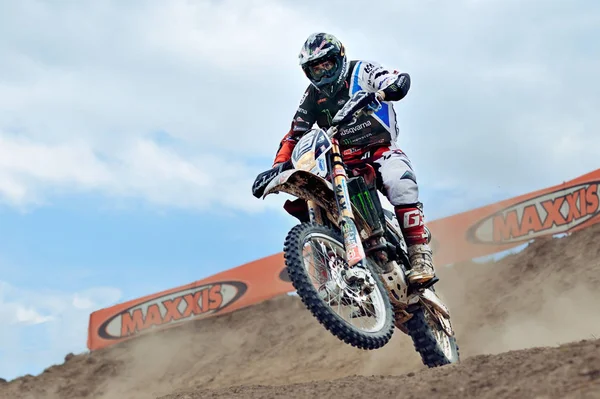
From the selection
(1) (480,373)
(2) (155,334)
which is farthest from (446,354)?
(2) (155,334)

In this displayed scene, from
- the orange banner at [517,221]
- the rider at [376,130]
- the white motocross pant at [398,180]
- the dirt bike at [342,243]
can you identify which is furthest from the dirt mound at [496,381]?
the orange banner at [517,221]

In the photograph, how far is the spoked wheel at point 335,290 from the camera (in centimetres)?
614

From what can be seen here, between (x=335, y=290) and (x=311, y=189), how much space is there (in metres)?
0.99

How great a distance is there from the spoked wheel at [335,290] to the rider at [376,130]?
738 millimetres

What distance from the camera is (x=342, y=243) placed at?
669 cm

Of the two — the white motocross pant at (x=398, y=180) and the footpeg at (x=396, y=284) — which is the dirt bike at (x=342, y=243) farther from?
the white motocross pant at (x=398, y=180)

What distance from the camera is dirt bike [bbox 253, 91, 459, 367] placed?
20.5 feet

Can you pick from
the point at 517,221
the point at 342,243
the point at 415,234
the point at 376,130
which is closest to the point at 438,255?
the point at 517,221

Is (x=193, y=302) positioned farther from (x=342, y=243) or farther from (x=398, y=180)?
(x=342, y=243)

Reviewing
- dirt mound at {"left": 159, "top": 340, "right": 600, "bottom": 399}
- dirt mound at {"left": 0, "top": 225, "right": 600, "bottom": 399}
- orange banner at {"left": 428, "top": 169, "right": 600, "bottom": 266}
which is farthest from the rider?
orange banner at {"left": 428, "top": 169, "right": 600, "bottom": 266}

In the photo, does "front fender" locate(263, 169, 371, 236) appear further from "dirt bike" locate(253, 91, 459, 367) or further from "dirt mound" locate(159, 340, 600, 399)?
"dirt mound" locate(159, 340, 600, 399)

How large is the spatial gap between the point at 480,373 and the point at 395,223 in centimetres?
283

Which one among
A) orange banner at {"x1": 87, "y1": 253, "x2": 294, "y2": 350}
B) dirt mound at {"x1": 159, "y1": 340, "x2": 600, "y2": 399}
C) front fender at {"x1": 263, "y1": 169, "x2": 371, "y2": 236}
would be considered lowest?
dirt mound at {"x1": 159, "y1": 340, "x2": 600, "y2": 399}

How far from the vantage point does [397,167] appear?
7.26 m
